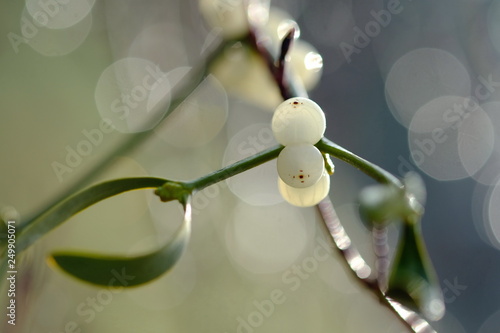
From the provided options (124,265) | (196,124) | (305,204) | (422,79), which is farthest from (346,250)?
(422,79)

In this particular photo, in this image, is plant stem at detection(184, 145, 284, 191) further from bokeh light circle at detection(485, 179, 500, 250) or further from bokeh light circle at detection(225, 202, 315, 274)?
bokeh light circle at detection(485, 179, 500, 250)

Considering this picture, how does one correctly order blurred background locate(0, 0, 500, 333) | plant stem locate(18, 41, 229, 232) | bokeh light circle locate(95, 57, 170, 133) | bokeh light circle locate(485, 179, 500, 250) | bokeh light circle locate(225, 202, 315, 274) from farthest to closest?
bokeh light circle locate(485, 179, 500, 250) < bokeh light circle locate(225, 202, 315, 274) < bokeh light circle locate(95, 57, 170, 133) < blurred background locate(0, 0, 500, 333) < plant stem locate(18, 41, 229, 232)

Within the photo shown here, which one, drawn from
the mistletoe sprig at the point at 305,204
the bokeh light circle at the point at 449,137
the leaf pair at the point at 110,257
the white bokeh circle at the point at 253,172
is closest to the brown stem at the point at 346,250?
the mistletoe sprig at the point at 305,204

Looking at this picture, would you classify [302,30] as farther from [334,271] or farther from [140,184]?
[140,184]

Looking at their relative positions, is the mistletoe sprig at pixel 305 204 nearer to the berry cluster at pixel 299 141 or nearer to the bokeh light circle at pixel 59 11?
the berry cluster at pixel 299 141

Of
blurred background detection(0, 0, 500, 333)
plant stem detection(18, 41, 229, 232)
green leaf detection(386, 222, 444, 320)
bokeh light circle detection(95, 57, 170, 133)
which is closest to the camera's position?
green leaf detection(386, 222, 444, 320)

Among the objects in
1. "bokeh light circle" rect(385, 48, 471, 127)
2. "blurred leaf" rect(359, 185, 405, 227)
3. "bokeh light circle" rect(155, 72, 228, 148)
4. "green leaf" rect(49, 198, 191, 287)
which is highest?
"green leaf" rect(49, 198, 191, 287)

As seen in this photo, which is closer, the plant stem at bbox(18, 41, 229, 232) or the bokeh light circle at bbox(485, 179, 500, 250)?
the plant stem at bbox(18, 41, 229, 232)

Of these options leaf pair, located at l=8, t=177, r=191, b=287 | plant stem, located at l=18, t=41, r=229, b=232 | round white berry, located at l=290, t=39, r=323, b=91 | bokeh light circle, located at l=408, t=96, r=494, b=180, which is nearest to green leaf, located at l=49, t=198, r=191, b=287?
leaf pair, located at l=8, t=177, r=191, b=287
